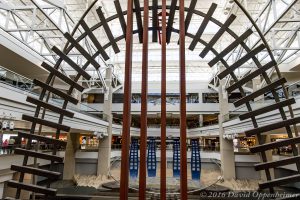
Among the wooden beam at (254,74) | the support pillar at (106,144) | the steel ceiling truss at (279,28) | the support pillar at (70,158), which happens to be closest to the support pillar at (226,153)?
the steel ceiling truss at (279,28)

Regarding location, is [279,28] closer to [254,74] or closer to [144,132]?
[254,74]

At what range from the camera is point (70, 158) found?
70.9 feet

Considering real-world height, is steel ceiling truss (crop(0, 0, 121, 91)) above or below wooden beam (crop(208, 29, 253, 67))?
above

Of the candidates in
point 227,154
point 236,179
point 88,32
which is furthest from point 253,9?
point 88,32

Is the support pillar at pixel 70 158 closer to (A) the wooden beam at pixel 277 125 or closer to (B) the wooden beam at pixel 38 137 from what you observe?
(B) the wooden beam at pixel 38 137

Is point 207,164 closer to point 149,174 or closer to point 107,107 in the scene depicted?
point 149,174

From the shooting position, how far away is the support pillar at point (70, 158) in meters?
21.2

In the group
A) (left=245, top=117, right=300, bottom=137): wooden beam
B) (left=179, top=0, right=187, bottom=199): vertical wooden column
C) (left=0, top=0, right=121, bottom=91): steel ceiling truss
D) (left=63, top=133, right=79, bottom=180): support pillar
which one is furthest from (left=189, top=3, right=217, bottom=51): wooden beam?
(left=63, top=133, right=79, bottom=180): support pillar

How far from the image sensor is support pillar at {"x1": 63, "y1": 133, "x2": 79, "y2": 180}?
21.2 meters

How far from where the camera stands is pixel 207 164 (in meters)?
25.8

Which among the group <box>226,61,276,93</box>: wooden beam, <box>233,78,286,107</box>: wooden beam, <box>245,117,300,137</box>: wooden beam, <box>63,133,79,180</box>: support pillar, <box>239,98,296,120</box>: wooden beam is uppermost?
<box>226,61,276,93</box>: wooden beam

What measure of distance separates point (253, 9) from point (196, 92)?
44.9ft

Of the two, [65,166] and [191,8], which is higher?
[191,8]

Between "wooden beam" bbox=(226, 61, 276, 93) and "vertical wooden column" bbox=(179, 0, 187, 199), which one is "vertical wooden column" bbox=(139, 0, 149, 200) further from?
"wooden beam" bbox=(226, 61, 276, 93)
